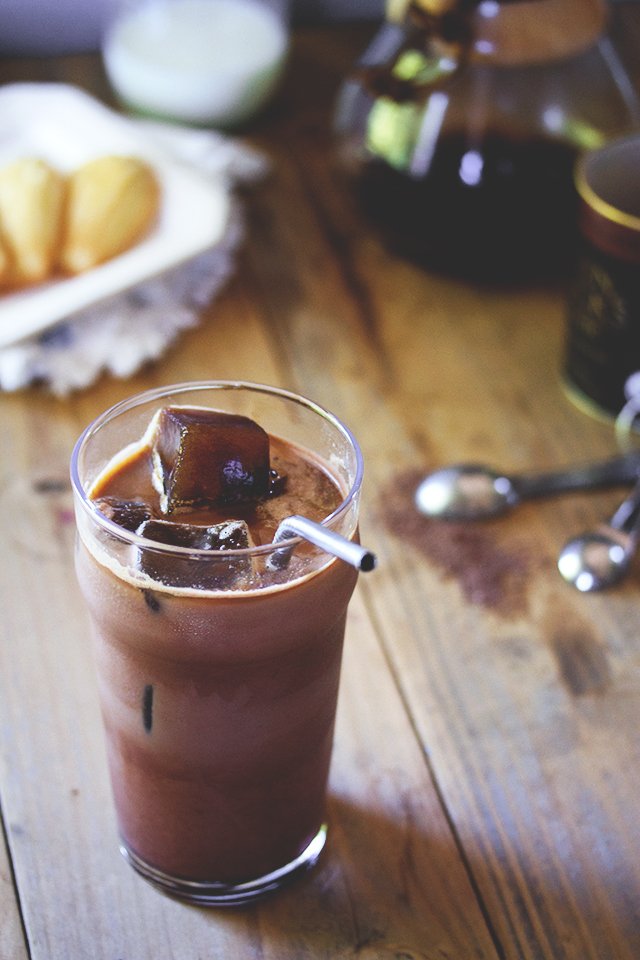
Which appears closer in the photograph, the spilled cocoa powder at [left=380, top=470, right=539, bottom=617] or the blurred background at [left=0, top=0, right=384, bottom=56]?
the spilled cocoa powder at [left=380, top=470, right=539, bottom=617]

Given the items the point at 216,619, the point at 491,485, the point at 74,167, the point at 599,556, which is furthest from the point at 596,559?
the point at 74,167

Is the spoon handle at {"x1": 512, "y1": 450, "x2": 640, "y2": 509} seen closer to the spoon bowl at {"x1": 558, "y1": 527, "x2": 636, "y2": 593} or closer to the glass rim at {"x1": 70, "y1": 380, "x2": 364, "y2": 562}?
the spoon bowl at {"x1": 558, "y1": 527, "x2": 636, "y2": 593}

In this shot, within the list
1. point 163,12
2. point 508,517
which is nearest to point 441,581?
point 508,517

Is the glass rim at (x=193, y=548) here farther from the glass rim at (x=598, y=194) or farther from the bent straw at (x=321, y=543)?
the glass rim at (x=598, y=194)

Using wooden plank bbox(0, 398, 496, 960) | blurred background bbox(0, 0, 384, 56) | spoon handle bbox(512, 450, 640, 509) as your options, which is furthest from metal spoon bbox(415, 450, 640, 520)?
blurred background bbox(0, 0, 384, 56)

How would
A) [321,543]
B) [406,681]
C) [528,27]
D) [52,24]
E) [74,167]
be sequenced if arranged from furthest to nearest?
[52,24] → [74,167] → [528,27] → [406,681] → [321,543]

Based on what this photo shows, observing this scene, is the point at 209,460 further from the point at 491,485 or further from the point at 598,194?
the point at 598,194

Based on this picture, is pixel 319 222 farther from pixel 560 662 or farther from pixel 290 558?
pixel 290 558

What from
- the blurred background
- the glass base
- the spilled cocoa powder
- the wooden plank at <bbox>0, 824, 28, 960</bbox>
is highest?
the blurred background
